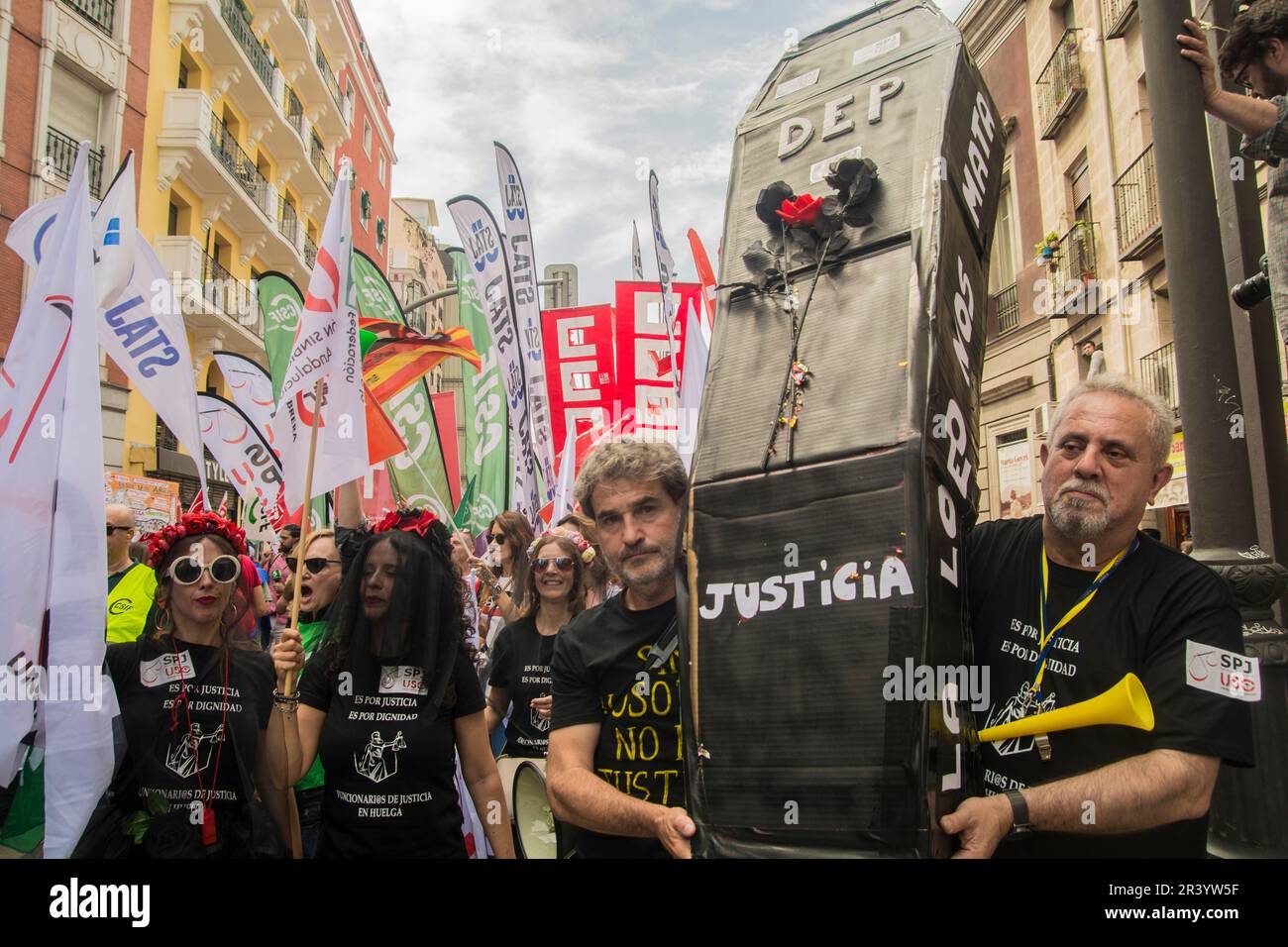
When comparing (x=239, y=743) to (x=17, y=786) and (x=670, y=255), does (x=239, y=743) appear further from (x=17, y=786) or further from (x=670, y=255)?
(x=670, y=255)

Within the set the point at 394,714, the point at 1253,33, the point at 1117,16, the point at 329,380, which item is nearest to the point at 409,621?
the point at 394,714

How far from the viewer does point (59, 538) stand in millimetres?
2723

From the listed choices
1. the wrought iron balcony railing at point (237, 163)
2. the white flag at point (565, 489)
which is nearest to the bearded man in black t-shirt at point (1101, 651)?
the white flag at point (565, 489)

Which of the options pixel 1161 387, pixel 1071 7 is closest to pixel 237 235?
pixel 1071 7

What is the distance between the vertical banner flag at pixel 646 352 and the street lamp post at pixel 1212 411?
479 cm

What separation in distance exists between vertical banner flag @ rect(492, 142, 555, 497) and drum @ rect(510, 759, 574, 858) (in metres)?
A: 2.82

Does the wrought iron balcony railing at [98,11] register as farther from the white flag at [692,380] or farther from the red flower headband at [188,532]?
the red flower headband at [188,532]

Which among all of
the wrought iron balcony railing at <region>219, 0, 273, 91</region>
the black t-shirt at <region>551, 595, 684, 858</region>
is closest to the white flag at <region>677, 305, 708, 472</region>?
the black t-shirt at <region>551, 595, 684, 858</region>

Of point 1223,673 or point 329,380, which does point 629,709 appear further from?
point 329,380

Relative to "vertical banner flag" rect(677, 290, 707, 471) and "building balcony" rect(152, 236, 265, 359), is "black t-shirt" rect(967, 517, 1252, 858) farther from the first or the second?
"building balcony" rect(152, 236, 265, 359)

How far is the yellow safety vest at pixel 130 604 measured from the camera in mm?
3939

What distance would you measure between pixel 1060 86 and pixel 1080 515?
10.5m
